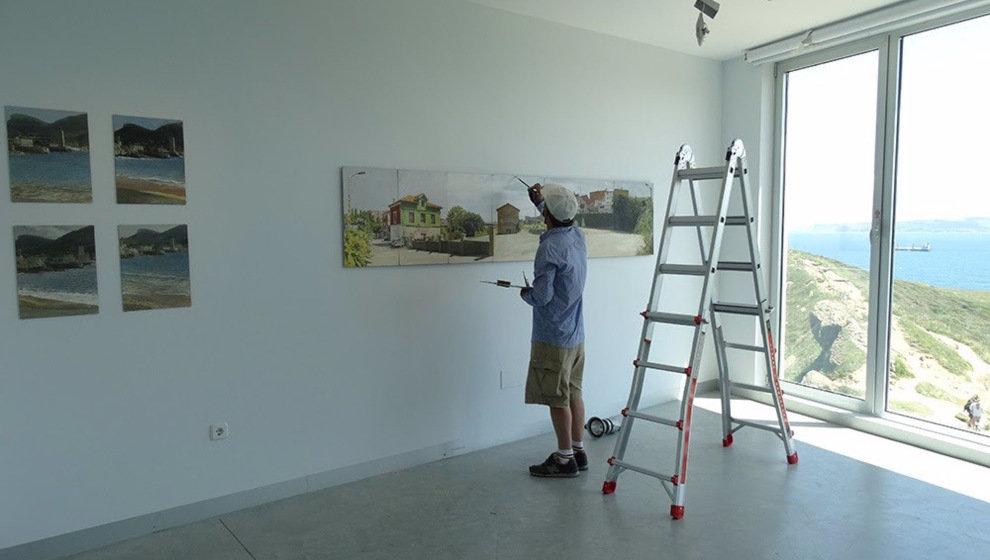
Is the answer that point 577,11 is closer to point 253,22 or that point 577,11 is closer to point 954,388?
point 253,22

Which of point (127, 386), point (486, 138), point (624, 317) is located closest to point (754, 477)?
point (624, 317)

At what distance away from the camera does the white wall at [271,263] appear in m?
2.66

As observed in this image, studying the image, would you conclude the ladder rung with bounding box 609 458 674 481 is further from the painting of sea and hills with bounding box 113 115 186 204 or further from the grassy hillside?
the painting of sea and hills with bounding box 113 115 186 204

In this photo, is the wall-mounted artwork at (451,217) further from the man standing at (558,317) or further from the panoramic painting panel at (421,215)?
the man standing at (558,317)

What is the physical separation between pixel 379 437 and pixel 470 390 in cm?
65

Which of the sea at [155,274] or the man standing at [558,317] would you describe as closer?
the sea at [155,274]

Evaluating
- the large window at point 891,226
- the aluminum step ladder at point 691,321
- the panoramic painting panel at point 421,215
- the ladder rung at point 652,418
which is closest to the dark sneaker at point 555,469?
the aluminum step ladder at point 691,321

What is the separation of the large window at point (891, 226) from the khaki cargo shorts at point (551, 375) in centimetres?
243

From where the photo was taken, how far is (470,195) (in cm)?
383

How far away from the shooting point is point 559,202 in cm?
337

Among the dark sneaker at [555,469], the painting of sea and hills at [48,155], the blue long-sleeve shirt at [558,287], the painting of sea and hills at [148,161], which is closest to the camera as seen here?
the painting of sea and hills at [48,155]

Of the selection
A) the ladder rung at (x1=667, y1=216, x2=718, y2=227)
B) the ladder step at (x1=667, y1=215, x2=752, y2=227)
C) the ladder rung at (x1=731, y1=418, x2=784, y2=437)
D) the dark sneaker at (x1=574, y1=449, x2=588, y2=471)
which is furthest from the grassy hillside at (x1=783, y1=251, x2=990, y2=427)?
the dark sneaker at (x1=574, y1=449, x2=588, y2=471)

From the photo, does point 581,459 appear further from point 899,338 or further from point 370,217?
point 899,338

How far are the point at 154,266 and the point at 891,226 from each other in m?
4.59
